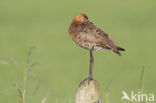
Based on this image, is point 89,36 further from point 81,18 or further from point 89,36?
point 81,18

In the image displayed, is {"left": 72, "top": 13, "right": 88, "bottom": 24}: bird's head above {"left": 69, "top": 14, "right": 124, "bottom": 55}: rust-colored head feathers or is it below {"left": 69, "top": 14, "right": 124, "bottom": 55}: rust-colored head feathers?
above

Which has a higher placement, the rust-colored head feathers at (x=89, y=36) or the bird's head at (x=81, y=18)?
the bird's head at (x=81, y=18)

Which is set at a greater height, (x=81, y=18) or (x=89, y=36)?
(x=81, y=18)

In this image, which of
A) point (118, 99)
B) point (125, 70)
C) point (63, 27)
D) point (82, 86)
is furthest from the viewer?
point (63, 27)

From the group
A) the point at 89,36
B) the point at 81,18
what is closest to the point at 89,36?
the point at 89,36

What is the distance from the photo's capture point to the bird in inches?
124

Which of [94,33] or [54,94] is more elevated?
[94,33]

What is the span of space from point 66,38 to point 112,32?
86 cm

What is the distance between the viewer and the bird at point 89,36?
10.3ft

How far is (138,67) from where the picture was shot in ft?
25.1

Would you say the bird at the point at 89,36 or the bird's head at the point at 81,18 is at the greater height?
the bird's head at the point at 81,18

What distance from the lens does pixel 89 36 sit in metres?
3.20

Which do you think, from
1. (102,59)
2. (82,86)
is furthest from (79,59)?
(82,86)

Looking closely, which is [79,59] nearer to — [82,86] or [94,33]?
[94,33]
